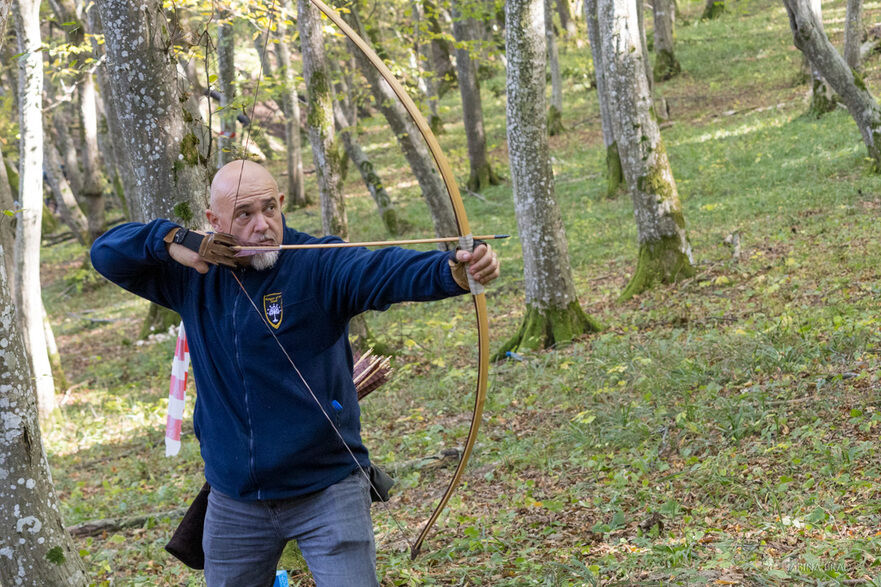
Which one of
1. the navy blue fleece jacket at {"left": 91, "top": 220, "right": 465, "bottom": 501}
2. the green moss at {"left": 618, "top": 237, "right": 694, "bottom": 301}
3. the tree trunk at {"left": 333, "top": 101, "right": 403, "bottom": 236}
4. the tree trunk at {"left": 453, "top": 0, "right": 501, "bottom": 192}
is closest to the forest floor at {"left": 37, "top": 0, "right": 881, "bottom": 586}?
the green moss at {"left": 618, "top": 237, "right": 694, "bottom": 301}

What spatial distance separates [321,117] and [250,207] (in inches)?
253

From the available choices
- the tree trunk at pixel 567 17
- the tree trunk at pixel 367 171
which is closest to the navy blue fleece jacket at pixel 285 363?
the tree trunk at pixel 367 171

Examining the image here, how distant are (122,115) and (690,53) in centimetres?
2264

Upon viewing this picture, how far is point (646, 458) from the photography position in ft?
15.6

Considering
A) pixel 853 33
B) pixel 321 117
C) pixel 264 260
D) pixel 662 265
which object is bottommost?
pixel 662 265

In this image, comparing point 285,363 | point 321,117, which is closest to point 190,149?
point 285,363

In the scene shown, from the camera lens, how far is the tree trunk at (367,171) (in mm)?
12680

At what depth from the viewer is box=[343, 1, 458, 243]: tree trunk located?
10.3 metres

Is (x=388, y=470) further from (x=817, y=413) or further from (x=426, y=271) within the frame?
(x=426, y=271)

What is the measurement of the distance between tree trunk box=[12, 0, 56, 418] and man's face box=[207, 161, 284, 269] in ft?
22.7

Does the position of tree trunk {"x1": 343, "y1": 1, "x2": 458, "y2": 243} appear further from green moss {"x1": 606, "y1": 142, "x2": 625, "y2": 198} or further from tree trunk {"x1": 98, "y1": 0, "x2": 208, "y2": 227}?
tree trunk {"x1": 98, "y1": 0, "x2": 208, "y2": 227}

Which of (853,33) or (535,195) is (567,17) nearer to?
(853,33)

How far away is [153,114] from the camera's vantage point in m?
3.82

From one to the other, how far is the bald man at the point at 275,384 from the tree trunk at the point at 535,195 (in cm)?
486
